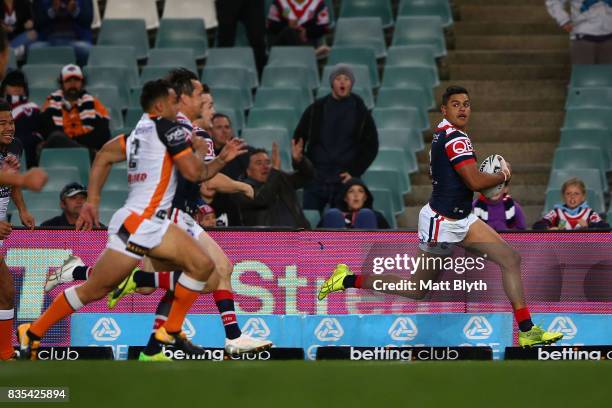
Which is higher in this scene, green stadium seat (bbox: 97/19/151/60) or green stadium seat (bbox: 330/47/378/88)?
green stadium seat (bbox: 97/19/151/60)

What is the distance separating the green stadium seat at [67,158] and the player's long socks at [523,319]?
585 centimetres

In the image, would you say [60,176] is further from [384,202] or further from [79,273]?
[79,273]

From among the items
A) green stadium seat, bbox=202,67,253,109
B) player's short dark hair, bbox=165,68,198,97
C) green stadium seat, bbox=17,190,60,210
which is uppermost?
green stadium seat, bbox=202,67,253,109

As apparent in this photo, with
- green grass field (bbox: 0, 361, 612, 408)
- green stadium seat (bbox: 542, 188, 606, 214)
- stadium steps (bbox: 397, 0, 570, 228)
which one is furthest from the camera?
stadium steps (bbox: 397, 0, 570, 228)

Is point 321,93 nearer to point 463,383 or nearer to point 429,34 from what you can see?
point 429,34

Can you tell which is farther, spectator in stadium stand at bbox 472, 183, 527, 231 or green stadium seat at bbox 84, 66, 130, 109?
green stadium seat at bbox 84, 66, 130, 109

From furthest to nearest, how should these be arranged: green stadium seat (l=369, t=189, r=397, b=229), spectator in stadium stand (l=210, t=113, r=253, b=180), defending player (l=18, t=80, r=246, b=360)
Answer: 1. green stadium seat (l=369, t=189, r=397, b=229)
2. spectator in stadium stand (l=210, t=113, r=253, b=180)
3. defending player (l=18, t=80, r=246, b=360)

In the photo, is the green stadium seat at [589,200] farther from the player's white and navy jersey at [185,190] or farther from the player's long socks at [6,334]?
the player's long socks at [6,334]

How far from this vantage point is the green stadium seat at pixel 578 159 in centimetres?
1527

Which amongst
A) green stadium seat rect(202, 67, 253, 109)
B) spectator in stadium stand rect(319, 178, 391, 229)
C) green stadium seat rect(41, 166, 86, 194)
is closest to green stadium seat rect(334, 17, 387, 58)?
green stadium seat rect(202, 67, 253, 109)

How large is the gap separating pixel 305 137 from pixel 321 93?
1519mm

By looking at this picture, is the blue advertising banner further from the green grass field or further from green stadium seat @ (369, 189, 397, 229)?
green stadium seat @ (369, 189, 397, 229)

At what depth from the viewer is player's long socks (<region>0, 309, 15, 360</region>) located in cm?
1067

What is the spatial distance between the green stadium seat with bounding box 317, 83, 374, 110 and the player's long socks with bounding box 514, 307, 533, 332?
18.9ft
